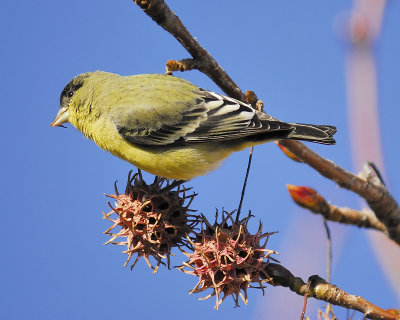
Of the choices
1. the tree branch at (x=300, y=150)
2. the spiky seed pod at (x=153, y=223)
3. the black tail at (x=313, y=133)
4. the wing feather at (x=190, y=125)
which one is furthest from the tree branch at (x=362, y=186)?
the spiky seed pod at (x=153, y=223)

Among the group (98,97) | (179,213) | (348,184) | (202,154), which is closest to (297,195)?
(348,184)

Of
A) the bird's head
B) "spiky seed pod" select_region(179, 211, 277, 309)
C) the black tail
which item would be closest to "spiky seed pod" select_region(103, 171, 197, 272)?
"spiky seed pod" select_region(179, 211, 277, 309)

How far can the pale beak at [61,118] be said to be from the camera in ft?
14.4

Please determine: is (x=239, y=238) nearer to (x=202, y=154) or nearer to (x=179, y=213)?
(x=179, y=213)

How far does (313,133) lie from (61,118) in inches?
86.8

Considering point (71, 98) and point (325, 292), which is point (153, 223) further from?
point (71, 98)

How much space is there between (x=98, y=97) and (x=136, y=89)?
15.4 inches

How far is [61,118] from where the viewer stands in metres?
4.41

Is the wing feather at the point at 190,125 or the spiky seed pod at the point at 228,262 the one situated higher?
the wing feather at the point at 190,125

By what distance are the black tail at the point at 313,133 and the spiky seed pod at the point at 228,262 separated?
916 millimetres

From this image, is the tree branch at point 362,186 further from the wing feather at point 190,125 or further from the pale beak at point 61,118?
the pale beak at point 61,118

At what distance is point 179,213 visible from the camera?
2965 mm

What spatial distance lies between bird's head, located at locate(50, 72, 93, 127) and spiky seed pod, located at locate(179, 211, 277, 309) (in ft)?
6.97

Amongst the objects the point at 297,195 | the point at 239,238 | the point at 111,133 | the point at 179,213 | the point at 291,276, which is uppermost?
the point at 111,133
